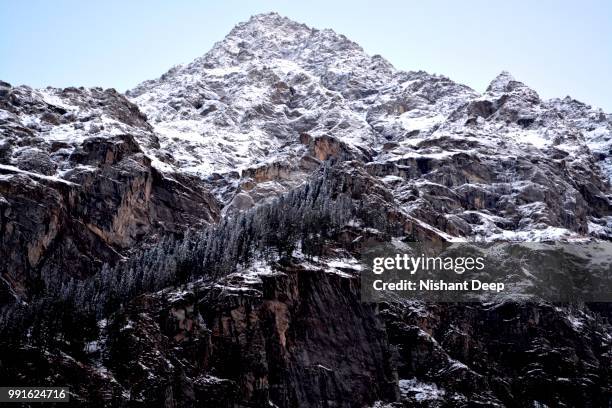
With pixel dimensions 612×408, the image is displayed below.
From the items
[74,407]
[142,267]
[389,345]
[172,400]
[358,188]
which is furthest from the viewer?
[358,188]

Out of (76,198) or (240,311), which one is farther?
(76,198)

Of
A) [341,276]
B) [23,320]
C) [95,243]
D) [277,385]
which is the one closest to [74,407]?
[23,320]

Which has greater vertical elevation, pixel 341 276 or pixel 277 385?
pixel 341 276

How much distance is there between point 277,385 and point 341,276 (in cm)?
2445

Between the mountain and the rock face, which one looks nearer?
the mountain

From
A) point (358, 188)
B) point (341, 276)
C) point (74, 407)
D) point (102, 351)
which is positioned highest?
point (358, 188)

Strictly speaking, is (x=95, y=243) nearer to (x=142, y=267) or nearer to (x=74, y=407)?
(x=142, y=267)

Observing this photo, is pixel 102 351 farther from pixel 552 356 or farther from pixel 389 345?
pixel 552 356

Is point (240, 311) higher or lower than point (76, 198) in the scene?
lower

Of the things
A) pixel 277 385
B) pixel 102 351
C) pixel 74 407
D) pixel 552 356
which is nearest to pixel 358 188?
pixel 552 356

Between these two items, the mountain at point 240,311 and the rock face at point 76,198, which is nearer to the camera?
the mountain at point 240,311

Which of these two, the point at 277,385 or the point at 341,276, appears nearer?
the point at 277,385

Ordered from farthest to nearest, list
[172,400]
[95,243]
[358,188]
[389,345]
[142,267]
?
[358,188] < [95,243] < [142,267] < [389,345] < [172,400]

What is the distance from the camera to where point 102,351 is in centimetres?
10938
